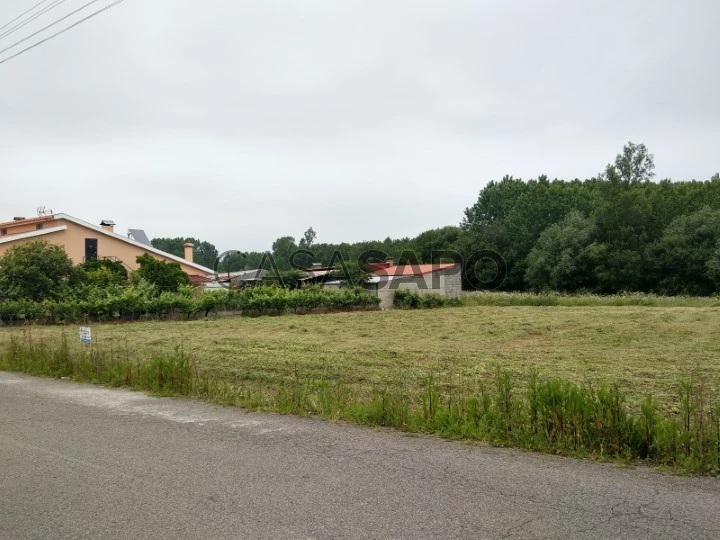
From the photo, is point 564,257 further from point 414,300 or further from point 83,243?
point 83,243

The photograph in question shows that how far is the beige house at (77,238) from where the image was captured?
39.8 m

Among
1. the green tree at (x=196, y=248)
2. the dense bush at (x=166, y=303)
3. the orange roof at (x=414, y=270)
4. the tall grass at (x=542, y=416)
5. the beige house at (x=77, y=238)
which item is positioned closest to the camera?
the tall grass at (x=542, y=416)

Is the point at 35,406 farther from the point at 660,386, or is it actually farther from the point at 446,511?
the point at 660,386

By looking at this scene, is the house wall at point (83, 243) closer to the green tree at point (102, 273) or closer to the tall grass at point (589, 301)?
the green tree at point (102, 273)

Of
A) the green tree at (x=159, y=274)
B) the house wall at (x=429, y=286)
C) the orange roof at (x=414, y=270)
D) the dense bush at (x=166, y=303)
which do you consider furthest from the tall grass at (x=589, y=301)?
the green tree at (x=159, y=274)

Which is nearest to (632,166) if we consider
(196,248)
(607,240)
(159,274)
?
(607,240)

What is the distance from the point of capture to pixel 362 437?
5898 millimetres

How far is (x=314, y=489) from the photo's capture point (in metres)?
4.38

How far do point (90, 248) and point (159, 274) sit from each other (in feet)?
37.3

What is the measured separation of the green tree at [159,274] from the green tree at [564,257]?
3731cm

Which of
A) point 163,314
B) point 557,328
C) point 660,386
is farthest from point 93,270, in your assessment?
point 660,386

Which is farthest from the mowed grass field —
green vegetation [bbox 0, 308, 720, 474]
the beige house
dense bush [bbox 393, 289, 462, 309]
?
the beige house

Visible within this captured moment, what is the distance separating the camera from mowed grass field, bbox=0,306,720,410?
34.3 feet

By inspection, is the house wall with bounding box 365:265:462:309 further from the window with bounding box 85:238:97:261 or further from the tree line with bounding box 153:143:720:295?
the window with bounding box 85:238:97:261
